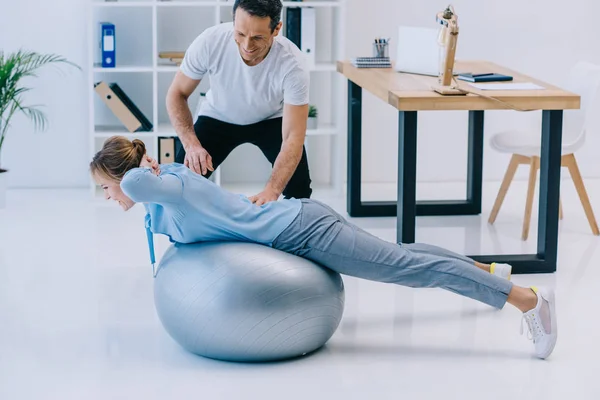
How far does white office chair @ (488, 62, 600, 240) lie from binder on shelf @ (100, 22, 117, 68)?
2017 millimetres

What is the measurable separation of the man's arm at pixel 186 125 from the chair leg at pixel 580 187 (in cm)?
181

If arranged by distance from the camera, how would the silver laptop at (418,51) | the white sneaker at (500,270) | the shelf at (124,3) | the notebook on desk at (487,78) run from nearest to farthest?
the white sneaker at (500,270) < the notebook on desk at (487,78) < the silver laptop at (418,51) < the shelf at (124,3)

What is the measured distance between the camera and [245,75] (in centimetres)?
388

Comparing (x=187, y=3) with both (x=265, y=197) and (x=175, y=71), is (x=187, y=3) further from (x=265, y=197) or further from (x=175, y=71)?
(x=265, y=197)

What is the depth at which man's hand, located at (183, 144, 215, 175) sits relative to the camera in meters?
3.75

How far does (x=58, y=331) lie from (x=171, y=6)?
2.65 metres

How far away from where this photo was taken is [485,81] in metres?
4.36

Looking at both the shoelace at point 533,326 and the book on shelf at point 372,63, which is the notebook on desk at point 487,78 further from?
the shoelace at point 533,326

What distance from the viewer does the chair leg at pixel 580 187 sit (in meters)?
4.76

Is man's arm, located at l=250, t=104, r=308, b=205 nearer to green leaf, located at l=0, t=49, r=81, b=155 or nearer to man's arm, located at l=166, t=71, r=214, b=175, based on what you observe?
man's arm, located at l=166, t=71, r=214, b=175

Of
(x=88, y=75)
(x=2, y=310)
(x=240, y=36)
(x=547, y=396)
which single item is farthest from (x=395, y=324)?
(x=88, y=75)

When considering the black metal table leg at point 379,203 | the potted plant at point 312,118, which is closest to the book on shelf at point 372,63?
the black metal table leg at point 379,203

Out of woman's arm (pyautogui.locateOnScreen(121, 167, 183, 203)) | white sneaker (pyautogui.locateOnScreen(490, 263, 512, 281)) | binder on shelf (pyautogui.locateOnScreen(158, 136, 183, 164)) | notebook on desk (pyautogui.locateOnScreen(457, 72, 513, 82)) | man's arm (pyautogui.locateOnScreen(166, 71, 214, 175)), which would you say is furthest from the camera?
binder on shelf (pyautogui.locateOnScreen(158, 136, 183, 164))

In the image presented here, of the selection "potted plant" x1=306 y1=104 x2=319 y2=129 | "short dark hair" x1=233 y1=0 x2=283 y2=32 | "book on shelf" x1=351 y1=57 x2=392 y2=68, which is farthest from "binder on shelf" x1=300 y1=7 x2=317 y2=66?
"short dark hair" x1=233 y1=0 x2=283 y2=32
